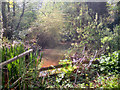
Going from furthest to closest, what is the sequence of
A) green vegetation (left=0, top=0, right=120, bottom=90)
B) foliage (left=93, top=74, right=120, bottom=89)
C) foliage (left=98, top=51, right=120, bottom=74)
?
1. foliage (left=98, top=51, right=120, bottom=74)
2. foliage (left=93, top=74, right=120, bottom=89)
3. green vegetation (left=0, top=0, right=120, bottom=90)

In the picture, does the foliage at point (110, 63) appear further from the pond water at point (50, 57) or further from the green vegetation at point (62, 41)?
the pond water at point (50, 57)

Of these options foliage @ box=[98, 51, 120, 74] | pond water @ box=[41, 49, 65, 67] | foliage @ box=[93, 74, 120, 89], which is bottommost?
foliage @ box=[93, 74, 120, 89]

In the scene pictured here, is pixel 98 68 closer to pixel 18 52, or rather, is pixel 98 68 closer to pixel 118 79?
pixel 118 79

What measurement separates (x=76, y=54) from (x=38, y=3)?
1.24m

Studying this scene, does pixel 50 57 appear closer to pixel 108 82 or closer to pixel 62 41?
pixel 62 41

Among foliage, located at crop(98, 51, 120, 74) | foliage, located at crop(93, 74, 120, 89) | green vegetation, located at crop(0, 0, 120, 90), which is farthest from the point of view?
foliage, located at crop(98, 51, 120, 74)

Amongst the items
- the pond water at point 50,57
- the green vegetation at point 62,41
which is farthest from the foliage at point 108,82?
the pond water at point 50,57

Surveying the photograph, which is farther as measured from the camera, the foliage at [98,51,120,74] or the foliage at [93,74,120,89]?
the foliage at [98,51,120,74]

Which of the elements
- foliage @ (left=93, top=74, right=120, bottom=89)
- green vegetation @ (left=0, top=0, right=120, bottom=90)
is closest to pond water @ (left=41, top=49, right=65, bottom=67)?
green vegetation @ (left=0, top=0, right=120, bottom=90)

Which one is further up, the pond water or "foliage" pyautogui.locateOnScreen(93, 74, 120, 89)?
the pond water

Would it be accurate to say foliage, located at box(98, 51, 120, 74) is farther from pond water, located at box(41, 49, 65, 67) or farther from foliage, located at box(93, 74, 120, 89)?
pond water, located at box(41, 49, 65, 67)

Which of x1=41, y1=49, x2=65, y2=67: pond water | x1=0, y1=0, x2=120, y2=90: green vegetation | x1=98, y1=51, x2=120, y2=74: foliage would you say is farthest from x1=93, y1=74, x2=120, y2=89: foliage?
x1=41, y1=49, x2=65, y2=67: pond water

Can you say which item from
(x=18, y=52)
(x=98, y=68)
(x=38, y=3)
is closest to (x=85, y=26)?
(x=98, y=68)

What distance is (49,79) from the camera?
5.72 ft
